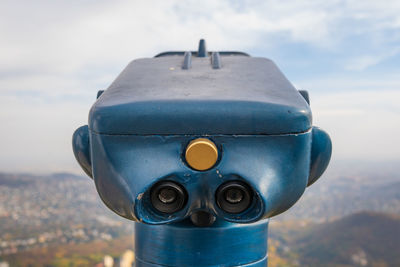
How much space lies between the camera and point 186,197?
91.2 inches

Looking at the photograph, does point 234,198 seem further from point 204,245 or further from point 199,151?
point 204,245

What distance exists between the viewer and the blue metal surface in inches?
108

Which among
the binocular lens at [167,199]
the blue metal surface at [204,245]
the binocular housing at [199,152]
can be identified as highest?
the binocular housing at [199,152]

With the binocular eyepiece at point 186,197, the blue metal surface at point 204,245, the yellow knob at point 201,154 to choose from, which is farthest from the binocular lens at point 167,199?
the blue metal surface at point 204,245

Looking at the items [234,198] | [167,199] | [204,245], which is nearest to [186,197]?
[167,199]

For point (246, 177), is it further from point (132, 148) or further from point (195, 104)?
point (132, 148)

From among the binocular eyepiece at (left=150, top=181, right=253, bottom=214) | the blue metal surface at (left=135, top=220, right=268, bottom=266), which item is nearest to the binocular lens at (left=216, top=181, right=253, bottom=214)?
the binocular eyepiece at (left=150, top=181, right=253, bottom=214)

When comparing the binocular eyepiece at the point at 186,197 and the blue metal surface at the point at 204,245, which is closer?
the binocular eyepiece at the point at 186,197

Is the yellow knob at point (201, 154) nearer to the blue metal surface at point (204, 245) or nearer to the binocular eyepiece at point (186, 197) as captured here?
the binocular eyepiece at point (186, 197)

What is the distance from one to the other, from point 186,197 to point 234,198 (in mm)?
256

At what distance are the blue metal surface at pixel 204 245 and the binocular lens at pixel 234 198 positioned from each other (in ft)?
1.61

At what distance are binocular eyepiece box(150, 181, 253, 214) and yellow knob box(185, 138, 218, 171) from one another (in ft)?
0.48

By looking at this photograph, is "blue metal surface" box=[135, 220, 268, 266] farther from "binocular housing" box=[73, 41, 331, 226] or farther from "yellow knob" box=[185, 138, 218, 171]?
"yellow knob" box=[185, 138, 218, 171]

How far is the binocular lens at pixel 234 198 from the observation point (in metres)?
2.28
